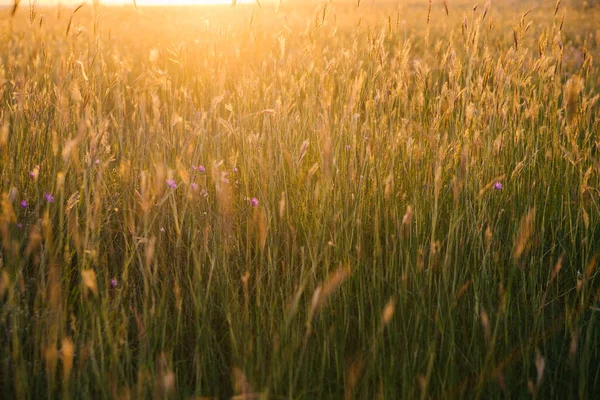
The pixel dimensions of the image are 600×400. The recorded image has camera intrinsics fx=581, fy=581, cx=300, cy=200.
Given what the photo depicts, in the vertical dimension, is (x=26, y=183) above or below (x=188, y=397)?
above

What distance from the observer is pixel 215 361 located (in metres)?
1.37

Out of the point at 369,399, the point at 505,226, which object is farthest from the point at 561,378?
the point at 505,226

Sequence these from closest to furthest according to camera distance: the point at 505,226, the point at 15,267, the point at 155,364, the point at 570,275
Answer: the point at 155,364 < the point at 15,267 < the point at 570,275 < the point at 505,226

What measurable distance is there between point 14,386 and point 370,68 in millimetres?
1511

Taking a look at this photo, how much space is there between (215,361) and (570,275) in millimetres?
1131

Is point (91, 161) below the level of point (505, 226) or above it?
above

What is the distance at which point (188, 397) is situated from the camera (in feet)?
4.01

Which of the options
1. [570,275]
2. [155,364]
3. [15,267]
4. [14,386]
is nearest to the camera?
[14,386]

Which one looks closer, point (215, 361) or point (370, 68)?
point (215, 361)

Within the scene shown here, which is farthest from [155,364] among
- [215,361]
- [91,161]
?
[91,161]

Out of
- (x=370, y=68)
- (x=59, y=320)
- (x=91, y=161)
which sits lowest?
(x=59, y=320)

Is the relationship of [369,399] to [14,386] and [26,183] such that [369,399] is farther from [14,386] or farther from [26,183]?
[26,183]

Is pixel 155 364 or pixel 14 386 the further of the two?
pixel 155 364

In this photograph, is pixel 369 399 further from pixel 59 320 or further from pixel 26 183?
pixel 26 183
